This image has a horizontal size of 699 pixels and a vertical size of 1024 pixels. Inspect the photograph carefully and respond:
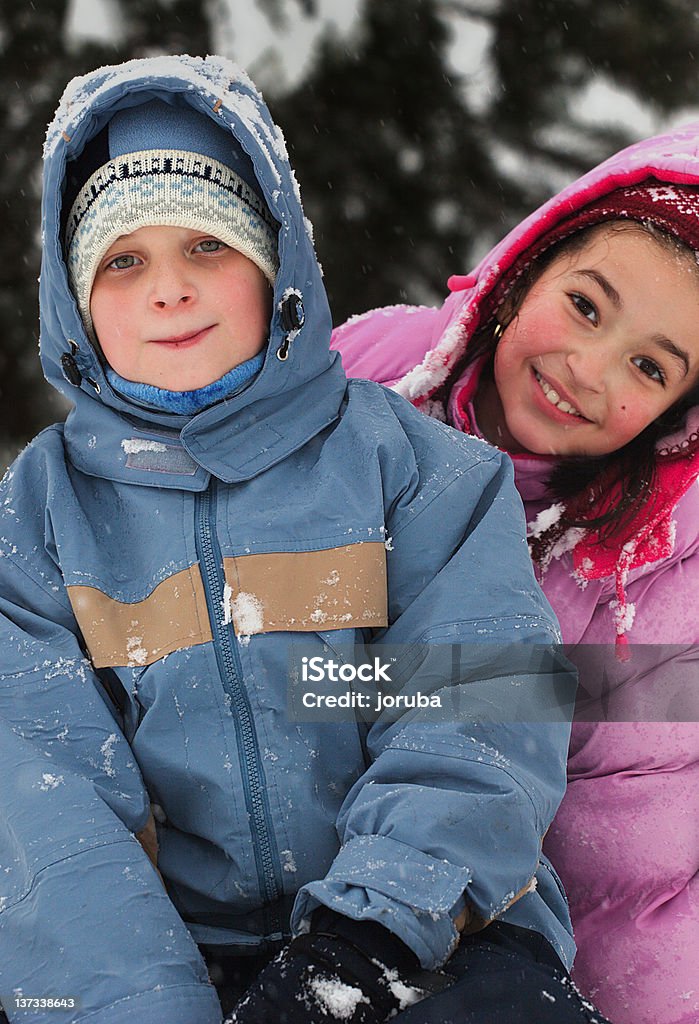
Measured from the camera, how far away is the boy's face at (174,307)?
1502 mm

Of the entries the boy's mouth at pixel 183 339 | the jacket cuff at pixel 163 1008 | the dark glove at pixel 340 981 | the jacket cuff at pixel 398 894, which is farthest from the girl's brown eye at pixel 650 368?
the jacket cuff at pixel 163 1008

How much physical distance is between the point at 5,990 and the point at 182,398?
797 millimetres

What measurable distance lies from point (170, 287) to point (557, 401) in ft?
2.50

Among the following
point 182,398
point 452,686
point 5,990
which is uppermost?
point 182,398

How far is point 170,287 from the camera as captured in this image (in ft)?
4.86

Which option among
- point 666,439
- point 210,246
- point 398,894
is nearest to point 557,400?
point 666,439

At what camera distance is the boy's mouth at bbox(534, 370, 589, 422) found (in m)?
1.91

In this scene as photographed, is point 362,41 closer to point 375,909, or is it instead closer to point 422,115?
point 422,115

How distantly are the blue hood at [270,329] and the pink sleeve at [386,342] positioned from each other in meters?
0.56

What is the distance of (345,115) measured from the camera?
272 cm

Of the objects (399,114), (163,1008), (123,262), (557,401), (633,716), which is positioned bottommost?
(633,716)

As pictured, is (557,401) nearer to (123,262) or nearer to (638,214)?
(638,214)

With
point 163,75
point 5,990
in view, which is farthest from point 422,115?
point 5,990

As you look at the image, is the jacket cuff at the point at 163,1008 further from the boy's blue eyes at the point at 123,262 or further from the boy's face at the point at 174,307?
the boy's blue eyes at the point at 123,262
